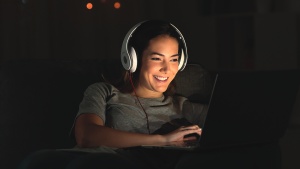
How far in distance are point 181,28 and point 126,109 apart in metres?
1.85

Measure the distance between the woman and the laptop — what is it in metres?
0.28

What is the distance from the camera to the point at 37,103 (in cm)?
230

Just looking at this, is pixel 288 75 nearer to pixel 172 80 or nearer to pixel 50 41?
pixel 172 80

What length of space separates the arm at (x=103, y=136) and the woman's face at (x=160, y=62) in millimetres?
259

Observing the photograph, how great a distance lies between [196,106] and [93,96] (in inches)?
15.3

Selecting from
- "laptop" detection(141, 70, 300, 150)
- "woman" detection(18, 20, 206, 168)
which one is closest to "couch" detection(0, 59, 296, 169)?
"woman" detection(18, 20, 206, 168)

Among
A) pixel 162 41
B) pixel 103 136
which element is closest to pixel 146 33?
pixel 162 41

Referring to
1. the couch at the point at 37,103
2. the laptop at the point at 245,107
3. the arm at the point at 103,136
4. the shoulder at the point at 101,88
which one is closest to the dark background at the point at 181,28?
the couch at the point at 37,103

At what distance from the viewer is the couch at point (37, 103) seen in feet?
7.41

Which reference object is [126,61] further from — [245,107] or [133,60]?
[245,107]

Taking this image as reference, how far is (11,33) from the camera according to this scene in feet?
11.6

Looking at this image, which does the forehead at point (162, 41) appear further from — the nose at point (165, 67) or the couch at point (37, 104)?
the couch at point (37, 104)

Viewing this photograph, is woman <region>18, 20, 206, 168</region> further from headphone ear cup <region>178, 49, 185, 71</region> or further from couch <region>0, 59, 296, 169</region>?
couch <region>0, 59, 296, 169</region>

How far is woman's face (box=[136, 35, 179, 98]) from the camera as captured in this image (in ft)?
7.45
